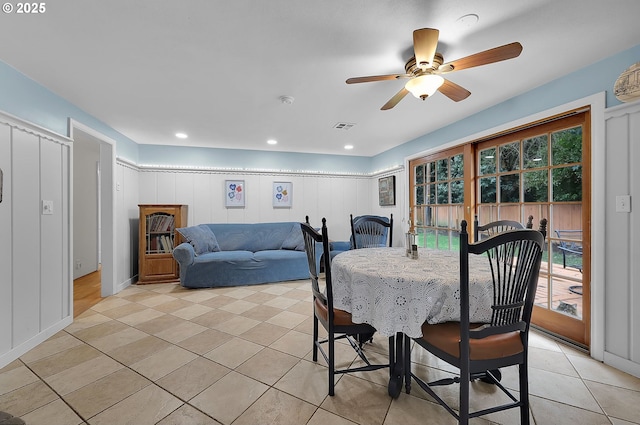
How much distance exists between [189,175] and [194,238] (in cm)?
125

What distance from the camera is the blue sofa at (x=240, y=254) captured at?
384 cm

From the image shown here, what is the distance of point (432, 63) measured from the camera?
173 centimetres

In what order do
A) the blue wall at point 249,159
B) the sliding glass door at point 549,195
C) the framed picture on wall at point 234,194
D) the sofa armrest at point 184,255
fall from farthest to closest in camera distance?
1. the framed picture on wall at point 234,194
2. the blue wall at point 249,159
3. the sofa armrest at point 184,255
4. the sliding glass door at point 549,195

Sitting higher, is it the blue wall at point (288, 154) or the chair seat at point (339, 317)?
the blue wall at point (288, 154)

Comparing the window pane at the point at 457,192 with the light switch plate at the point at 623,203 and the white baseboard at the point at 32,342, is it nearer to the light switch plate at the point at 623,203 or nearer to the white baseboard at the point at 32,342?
the light switch plate at the point at 623,203

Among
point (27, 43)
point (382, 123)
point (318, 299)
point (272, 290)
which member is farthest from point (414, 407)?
point (27, 43)

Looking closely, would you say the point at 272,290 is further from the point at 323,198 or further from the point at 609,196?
the point at 609,196

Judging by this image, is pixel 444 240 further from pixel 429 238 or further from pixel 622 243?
pixel 622 243

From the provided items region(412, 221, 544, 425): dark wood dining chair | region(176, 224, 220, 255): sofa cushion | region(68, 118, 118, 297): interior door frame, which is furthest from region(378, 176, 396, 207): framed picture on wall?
region(68, 118, 118, 297): interior door frame

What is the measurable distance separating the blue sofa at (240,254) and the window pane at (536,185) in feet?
9.61

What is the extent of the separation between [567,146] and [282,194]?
4.04 m

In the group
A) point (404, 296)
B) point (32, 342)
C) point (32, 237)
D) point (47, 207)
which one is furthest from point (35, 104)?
point (404, 296)

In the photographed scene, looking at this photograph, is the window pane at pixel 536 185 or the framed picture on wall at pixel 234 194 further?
the framed picture on wall at pixel 234 194

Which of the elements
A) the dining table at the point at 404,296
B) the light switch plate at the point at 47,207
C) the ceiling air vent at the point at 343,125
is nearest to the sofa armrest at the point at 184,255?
the light switch plate at the point at 47,207
